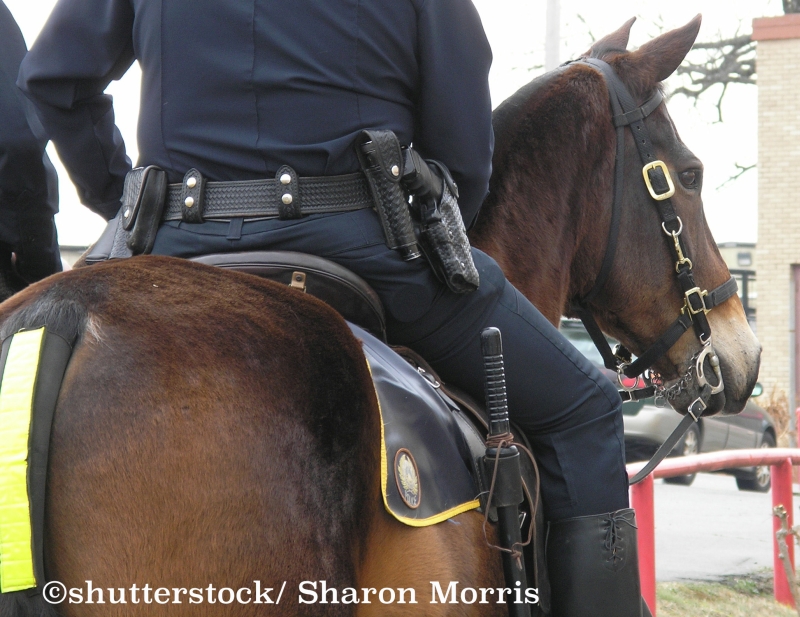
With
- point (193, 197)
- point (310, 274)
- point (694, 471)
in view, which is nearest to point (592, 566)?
point (310, 274)

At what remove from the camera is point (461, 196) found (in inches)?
100

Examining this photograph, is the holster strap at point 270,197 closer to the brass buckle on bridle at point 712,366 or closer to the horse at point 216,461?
the horse at point 216,461

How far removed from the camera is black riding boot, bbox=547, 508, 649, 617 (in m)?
2.43

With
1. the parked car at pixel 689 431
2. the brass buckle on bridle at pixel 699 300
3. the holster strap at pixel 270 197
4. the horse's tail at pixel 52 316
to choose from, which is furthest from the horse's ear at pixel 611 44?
the parked car at pixel 689 431

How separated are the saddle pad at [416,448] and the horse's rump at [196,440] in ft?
0.24

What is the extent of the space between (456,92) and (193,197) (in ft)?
2.29

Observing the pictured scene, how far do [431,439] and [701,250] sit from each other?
58.4 inches

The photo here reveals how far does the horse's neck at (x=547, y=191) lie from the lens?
299cm

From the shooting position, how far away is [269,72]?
83.4 inches

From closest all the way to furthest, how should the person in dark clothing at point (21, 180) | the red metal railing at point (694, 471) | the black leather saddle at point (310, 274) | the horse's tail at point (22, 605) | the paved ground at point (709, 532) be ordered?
1. the horse's tail at point (22, 605)
2. the black leather saddle at point (310, 274)
3. the person in dark clothing at point (21, 180)
4. the red metal railing at point (694, 471)
5. the paved ground at point (709, 532)

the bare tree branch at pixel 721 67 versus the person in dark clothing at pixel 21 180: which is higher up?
the person in dark clothing at pixel 21 180

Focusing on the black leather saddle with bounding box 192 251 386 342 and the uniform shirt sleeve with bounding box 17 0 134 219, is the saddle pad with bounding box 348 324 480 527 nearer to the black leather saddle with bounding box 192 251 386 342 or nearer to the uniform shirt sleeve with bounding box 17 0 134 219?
the black leather saddle with bounding box 192 251 386 342

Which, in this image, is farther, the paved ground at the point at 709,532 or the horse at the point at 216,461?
the paved ground at the point at 709,532

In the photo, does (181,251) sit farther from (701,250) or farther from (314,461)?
(701,250)
